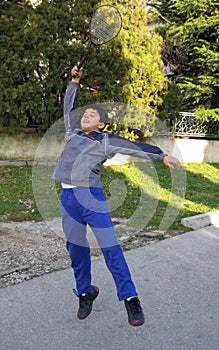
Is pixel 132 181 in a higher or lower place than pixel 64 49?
lower

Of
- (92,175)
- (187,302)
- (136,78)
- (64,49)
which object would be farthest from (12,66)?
(187,302)

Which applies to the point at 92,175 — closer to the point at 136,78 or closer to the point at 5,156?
the point at 5,156

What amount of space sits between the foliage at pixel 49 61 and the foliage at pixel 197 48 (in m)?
2.12

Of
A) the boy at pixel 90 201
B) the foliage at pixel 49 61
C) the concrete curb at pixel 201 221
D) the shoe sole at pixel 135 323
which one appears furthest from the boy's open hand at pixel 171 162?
the foliage at pixel 49 61

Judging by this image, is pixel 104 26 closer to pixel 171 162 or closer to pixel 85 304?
pixel 171 162

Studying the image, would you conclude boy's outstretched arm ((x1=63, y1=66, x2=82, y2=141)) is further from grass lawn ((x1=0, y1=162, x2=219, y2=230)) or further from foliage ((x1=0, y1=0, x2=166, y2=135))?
foliage ((x1=0, y1=0, x2=166, y2=135))

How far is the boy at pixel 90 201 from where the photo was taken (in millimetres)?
2350

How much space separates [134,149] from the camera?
2.38m

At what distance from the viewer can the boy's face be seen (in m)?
2.53

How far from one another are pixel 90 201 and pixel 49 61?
565 centimetres

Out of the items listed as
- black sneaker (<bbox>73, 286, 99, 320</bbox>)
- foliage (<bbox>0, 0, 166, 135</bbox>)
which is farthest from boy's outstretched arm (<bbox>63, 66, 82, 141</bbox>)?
foliage (<bbox>0, 0, 166, 135</bbox>)

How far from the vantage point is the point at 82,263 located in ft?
8.32

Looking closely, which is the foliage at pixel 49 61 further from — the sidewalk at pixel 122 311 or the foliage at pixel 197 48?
the sidewalk at pixel 122 311

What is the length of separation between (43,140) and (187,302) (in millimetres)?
6029
